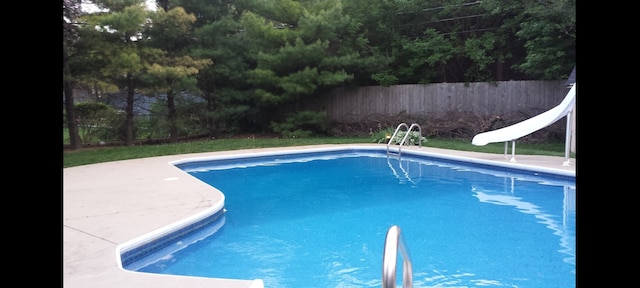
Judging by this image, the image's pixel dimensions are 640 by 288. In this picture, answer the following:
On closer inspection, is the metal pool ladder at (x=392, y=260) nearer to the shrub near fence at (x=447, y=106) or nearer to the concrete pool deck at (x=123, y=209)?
the concrete pool deck at (x=123, y=209)

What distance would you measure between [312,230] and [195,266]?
4.95 ft

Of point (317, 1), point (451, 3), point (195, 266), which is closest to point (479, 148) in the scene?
point (451, 3)

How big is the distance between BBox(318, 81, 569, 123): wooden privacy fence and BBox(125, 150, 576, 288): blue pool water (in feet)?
15.1

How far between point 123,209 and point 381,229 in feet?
9.59

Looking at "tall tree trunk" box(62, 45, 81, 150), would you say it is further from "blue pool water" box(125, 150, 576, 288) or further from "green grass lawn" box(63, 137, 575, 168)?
"blue pool water" box(125, 150, 576, 288)

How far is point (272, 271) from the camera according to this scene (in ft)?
13.1

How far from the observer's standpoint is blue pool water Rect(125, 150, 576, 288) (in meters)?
3.98

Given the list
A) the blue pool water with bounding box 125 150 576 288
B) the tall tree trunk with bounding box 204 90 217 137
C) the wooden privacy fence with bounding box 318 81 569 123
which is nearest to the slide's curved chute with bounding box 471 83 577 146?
the blue pool water with bounding box 125 150 576 288

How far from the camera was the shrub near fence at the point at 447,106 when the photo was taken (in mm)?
12516

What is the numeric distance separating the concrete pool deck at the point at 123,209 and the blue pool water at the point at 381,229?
34 centimetres

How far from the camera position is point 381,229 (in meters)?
5.29

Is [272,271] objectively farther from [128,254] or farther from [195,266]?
[128,254]

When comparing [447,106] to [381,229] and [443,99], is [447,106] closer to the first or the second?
[443,99]

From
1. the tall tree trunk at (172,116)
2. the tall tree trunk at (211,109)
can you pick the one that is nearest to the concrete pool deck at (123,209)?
the tall tree trunk at (172,116)
